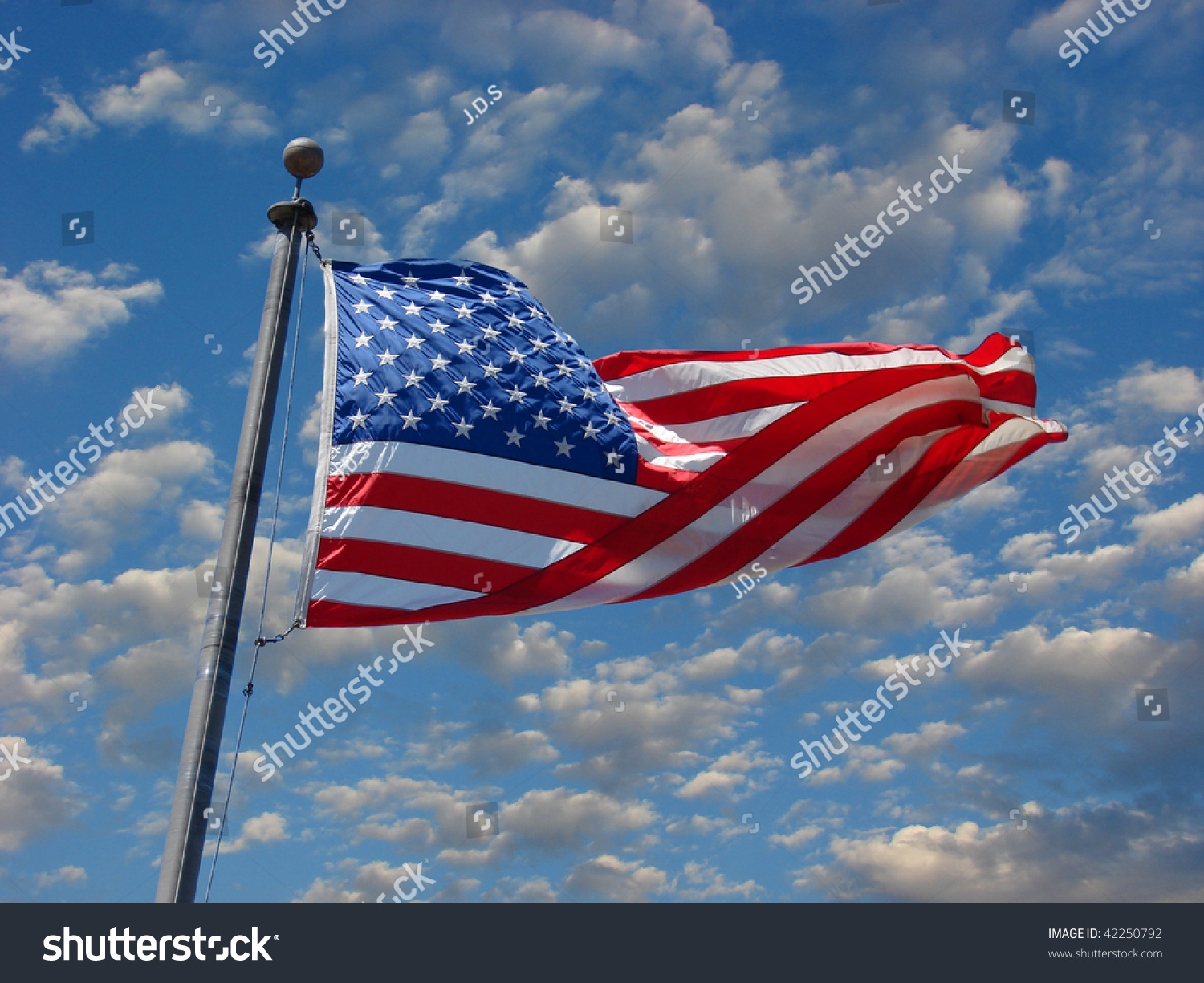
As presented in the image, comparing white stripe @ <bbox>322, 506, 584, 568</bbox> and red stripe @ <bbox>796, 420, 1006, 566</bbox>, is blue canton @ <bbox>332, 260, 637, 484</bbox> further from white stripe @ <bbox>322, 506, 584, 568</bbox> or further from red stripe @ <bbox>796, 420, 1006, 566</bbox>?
red stripe @ <bbox>796, 420, 1006, 566</bbox>

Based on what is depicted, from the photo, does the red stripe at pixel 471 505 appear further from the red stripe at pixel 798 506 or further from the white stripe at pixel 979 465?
the white stripe at pixel 979 465

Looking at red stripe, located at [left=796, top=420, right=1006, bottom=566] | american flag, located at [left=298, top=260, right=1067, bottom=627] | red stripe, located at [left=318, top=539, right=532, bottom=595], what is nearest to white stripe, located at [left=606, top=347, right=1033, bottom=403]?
american flag, located at [left=298, top=260, right=1067, bottom=627]

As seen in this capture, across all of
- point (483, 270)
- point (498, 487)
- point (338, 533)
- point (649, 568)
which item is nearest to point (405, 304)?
point (483, 270)

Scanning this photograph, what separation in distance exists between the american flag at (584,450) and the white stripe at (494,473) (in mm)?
29

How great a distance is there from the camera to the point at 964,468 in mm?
19219

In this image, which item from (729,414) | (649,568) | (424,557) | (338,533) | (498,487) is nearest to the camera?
(338,533)

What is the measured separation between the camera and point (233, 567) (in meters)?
12.0

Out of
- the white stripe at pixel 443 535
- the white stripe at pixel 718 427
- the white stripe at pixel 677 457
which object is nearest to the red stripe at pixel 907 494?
the white stripe at pixel 718 427

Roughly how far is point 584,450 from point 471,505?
2.31m

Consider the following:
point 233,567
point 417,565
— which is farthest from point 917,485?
point 233,567

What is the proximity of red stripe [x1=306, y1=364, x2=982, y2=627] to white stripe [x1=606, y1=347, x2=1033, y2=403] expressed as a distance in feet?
1.09

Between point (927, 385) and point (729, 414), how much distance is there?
367cm

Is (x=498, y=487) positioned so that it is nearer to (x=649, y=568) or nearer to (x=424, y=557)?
(x=424, y=557)

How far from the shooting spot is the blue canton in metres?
14.9
